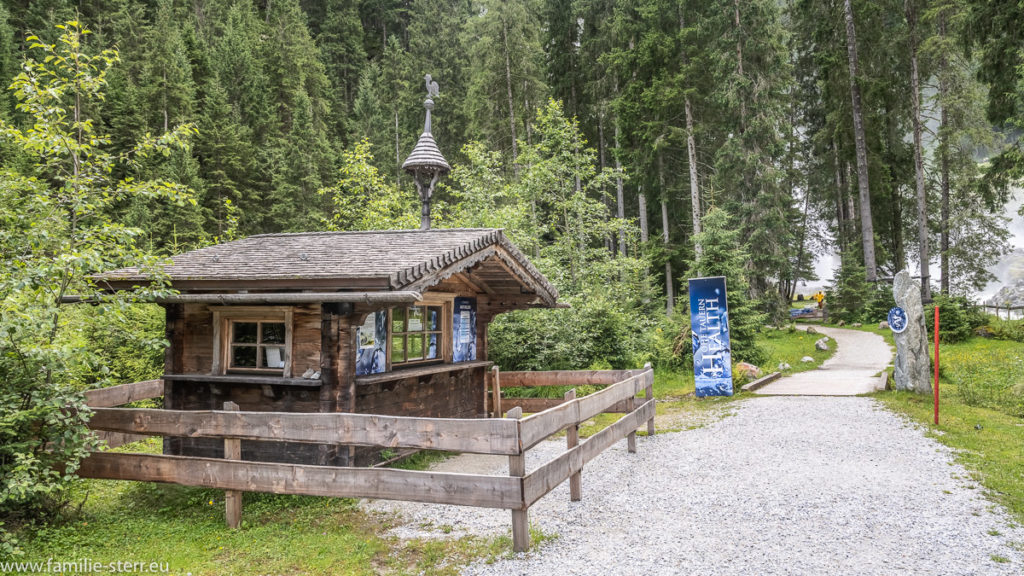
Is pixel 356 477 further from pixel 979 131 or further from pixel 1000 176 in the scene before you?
pixel 979 131

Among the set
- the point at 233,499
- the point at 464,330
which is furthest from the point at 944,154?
the point at 233,499

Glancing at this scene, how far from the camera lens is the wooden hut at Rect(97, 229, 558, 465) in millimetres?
6895

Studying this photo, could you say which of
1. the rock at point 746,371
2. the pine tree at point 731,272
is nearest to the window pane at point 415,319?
the rock at point 746,371

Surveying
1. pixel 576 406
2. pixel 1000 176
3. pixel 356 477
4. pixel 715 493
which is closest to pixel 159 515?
pixel 356 477

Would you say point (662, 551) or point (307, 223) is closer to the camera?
point (662, 551)

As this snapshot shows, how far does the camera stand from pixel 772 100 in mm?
23781

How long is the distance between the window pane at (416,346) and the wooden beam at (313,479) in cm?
327

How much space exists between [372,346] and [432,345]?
1655mm

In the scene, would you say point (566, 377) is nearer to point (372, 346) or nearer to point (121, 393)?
point (372, 346)

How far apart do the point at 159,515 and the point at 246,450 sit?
55.6 inches

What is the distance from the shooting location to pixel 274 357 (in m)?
7.52

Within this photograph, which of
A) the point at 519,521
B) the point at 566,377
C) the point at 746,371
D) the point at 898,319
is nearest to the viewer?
the point at 519,521

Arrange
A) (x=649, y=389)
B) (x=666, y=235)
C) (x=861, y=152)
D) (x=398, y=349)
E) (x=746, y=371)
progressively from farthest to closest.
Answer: (x=666, y=235) → (x=861, y=152) → (x=746, y=371) → (x=649, y=389) → (x=398, y=349)

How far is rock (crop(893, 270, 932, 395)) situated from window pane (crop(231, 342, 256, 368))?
40.5 feet
